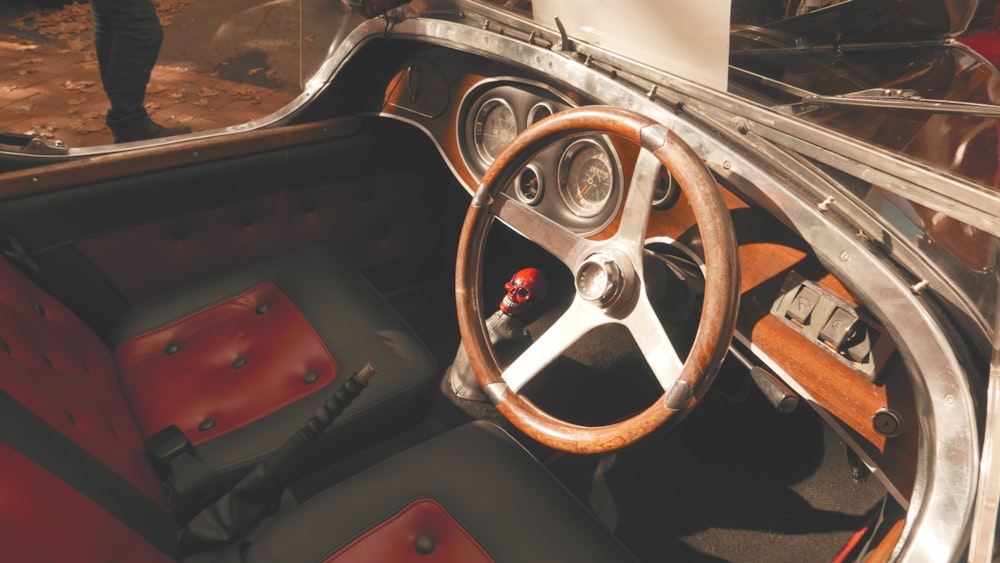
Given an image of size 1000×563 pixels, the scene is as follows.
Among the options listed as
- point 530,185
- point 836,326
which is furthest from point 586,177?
point 836,326

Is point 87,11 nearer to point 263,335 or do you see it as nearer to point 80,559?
point 263,335

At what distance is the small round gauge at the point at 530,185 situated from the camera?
1.41 metres

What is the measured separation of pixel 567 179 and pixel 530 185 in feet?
0.35

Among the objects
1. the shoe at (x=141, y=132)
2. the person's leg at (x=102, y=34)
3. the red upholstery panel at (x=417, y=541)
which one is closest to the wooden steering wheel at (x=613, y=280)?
the red upholstery panel at (x=417, y=541)

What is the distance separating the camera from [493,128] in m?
1.62

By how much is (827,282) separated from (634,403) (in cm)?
100

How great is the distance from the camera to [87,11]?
3.97 meters

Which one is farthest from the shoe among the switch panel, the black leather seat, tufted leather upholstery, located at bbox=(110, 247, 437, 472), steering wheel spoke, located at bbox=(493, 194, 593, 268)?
the switch panel

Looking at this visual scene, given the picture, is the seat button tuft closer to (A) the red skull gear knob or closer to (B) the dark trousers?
(A) the red skull gear knob

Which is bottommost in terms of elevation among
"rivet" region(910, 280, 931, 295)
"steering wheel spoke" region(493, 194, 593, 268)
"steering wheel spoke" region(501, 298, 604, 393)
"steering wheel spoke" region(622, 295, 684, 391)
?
Result: "steering wheel spoke" region(501, 298, 604, 393)

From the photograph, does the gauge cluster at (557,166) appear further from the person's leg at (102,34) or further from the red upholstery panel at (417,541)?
the person's leg at (102,34)

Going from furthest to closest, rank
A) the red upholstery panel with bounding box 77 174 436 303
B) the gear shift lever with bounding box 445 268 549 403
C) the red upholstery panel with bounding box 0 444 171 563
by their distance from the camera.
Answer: the gear shift lever with bounding box 445 268 549 403
the red upholstery panel with bounding box 77 174 436 303
the red upholstery panel with bounding box 0 444 171 563

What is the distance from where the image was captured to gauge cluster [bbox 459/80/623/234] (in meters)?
1.29

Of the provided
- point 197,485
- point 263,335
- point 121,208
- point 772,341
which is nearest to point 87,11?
point 121,208
